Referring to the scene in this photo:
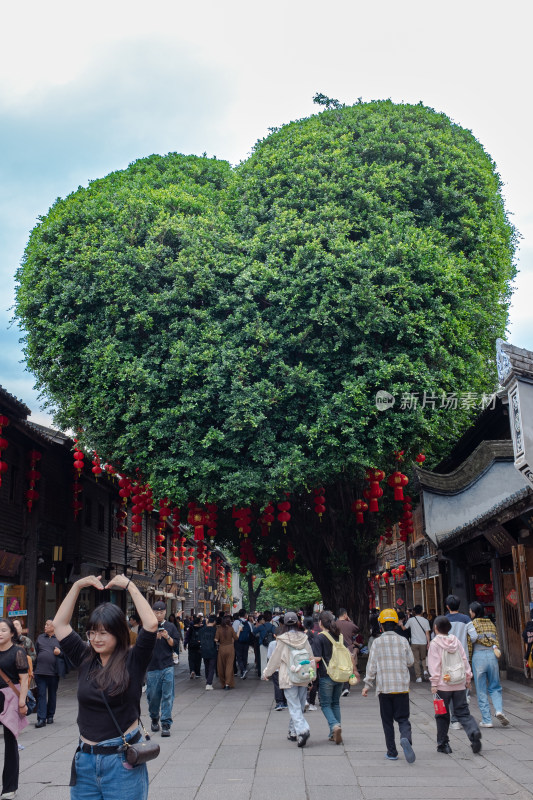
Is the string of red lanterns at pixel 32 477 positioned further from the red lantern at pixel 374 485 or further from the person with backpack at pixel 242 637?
the red lantern at pixel 374 485

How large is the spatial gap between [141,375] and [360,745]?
8.83 meters

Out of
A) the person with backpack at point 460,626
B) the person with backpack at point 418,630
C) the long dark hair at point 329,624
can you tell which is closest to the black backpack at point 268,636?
the person with backpack at point 418,630

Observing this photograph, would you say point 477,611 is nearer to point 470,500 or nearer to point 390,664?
point 390,664

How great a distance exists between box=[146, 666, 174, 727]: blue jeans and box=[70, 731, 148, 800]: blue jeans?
7153 mm

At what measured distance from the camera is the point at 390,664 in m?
8.60

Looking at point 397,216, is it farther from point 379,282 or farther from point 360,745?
point 360,745

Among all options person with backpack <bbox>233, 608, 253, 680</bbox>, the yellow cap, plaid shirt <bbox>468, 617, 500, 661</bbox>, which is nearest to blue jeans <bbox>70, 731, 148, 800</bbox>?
the yellow cap

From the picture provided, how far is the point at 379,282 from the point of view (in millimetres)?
16453

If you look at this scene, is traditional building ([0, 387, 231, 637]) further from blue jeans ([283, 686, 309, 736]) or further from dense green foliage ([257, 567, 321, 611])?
dense green foliage ([257, 567, 321, 611])

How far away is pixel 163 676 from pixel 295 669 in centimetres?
237

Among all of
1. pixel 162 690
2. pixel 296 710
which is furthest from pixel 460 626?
pixel 162 690

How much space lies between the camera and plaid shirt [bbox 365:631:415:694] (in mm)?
8531

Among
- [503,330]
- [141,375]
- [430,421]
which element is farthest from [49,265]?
[503,330]

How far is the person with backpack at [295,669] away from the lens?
956 cm
